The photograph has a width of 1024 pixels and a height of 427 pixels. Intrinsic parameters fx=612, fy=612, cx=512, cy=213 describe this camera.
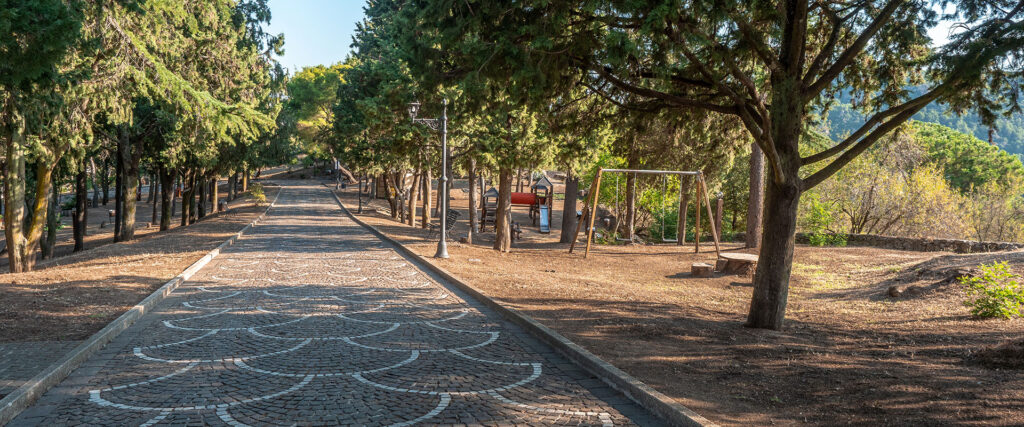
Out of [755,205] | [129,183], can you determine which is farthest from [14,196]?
[755,205]

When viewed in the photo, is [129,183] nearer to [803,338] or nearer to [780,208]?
[780,208]

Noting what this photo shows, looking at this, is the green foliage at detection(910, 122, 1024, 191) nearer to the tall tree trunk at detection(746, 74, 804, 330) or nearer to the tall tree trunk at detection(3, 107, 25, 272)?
the tall tree trunk at detection(746, 74, 804, 330)

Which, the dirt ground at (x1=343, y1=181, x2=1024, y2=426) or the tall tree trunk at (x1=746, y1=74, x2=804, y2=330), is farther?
the tall tree trunk at (x1=746, y1=74, x2=804, y2=330)

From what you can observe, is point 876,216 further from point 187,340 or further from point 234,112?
point 187,340

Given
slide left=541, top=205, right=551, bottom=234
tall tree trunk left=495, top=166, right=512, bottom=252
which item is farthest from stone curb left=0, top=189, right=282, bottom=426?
slide left=541, top=205, right=551, bottom=234

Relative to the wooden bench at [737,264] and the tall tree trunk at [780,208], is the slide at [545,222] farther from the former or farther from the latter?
the tall tree trunk at [780,208]

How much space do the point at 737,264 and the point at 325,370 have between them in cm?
1173

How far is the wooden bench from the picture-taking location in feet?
49.0

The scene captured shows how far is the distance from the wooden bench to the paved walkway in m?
7.63

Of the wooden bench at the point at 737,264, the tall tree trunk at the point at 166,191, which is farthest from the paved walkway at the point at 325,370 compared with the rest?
the tall tree trunk at the point at 166,191

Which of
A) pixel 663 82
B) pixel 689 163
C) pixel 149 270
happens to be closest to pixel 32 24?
pixel 663 82

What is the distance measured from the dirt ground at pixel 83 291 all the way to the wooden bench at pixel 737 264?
1256 cm

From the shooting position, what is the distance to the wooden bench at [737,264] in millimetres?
14938

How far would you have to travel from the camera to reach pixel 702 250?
20578 millimetres
